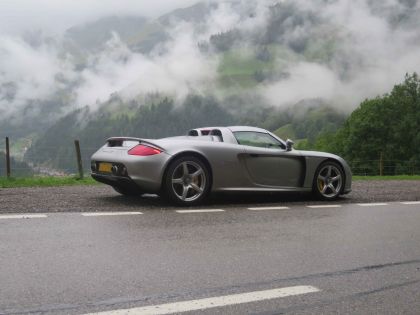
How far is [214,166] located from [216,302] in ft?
16.0

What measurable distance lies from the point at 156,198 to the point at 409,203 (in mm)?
4153

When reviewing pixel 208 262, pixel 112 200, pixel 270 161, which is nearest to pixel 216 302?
pixel 208 262

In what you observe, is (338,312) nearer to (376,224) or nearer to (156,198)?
(376,224)

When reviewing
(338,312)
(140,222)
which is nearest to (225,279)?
(338,312)

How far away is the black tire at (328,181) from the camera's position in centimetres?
936

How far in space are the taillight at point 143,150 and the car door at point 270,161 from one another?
1493 mm

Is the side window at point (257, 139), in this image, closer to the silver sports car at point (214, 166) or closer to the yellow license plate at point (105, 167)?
the silver sports car at point (214, 166)

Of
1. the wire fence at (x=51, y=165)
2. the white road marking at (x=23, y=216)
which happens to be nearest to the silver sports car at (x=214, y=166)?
the white road marking at (x=23, y=216)

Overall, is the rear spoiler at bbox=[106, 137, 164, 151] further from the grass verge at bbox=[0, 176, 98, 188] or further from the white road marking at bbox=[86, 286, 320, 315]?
the grass verge at bbox=[0, 176, 98, 188]

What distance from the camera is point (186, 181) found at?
815 centimetres

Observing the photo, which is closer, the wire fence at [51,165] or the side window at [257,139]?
the side window at [257,139]

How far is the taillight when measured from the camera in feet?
26.1

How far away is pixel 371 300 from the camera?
3.62 metres

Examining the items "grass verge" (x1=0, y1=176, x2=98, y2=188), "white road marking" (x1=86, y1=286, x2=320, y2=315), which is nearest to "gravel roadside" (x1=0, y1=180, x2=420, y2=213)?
"grass verge" (x1=0, y1=176, x2=98, y2=188)
